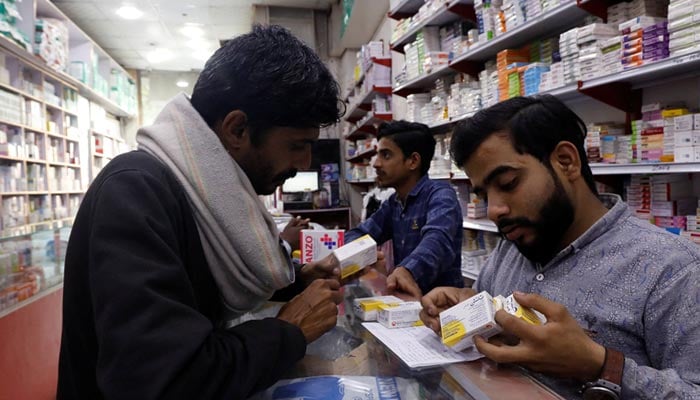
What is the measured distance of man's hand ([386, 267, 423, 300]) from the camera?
1.71 m

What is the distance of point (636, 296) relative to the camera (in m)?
1.05

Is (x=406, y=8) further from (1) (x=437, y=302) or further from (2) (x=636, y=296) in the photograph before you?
(2) (x=636, y=296)

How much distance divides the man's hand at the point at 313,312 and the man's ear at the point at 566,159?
0.68 m

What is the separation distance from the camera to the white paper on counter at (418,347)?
3.16 feet

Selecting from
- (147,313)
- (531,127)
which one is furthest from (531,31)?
(147,313)

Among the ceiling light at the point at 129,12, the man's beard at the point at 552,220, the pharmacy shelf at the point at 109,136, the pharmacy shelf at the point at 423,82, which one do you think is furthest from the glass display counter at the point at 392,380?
the pharmacy shelf at the point at 109,136

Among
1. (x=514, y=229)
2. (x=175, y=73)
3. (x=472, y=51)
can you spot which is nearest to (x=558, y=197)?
(x=514, y=229)

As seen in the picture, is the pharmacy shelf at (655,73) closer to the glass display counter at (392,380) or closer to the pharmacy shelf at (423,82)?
the pharmacy shelf at (423,82)

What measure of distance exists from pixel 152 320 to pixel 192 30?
952cm

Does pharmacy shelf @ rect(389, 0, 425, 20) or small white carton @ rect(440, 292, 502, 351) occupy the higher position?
pharmacy shelf @ rect(389, 0, 425, 20)

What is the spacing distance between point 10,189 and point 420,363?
6.64 m

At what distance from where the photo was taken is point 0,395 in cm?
153

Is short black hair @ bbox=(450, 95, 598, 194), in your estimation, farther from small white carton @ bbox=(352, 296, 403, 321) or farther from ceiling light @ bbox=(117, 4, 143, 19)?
ceiling light @ bbox=(117, 4, 143, 19)

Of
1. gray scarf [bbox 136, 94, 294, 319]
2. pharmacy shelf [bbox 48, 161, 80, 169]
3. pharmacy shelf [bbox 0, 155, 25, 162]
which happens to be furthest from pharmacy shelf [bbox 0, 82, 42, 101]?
gray scarf [bbox 136, 94, 294, 319]
